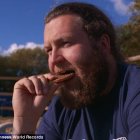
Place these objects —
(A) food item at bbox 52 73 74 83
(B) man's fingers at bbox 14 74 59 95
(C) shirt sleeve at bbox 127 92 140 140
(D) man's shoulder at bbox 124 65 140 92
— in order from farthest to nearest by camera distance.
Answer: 1. (B) man's fingers at bbox 14 74 59 95
2. (A) food item at bbox 52 73 74 83
3. (D) man's shoulder at bbox 124 65 140 92
4. (C) shirt sleeve at bbox 127 92 140 140

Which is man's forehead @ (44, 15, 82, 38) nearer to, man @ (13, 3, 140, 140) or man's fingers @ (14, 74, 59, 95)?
man @ (13, 3, 140, 140)

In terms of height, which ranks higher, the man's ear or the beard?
the man's ear

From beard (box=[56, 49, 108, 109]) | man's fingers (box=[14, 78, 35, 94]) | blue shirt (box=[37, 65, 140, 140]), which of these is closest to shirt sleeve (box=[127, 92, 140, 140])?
blue shirt (box=[37, 65, 140, 140])

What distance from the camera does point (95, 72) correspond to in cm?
145

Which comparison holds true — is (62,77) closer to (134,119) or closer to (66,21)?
(66,21)

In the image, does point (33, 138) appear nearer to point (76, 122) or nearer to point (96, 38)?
point (76, 122)

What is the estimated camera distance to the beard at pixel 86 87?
138 cm

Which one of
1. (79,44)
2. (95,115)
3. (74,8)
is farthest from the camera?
(74,8)

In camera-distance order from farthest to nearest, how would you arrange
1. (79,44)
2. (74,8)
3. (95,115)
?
1. (74,8)
2. (79,44)
3. (95,115)

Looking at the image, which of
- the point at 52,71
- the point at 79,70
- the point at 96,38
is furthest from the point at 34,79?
the point at 96,38

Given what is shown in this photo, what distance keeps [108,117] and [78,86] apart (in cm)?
19

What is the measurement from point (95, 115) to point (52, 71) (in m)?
0.26

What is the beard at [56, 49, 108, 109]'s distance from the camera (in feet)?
4.53

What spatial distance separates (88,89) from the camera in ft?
4.61
